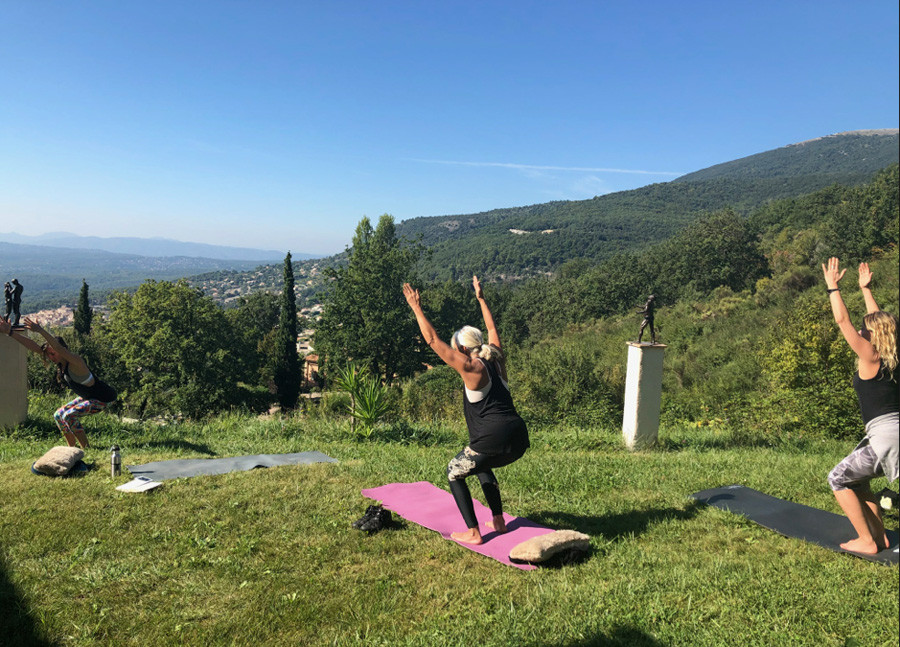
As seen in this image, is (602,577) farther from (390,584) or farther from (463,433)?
(463,433)

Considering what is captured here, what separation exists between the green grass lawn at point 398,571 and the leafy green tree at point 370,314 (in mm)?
28762

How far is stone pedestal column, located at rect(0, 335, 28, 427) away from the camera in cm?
862

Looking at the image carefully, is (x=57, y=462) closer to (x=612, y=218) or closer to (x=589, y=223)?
(x=589, y=223)

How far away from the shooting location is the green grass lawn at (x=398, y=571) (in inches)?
136

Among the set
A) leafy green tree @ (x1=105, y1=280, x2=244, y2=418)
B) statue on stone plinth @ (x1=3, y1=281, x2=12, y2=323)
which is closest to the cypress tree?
leafy green tree @ (x1=105, y1=280, x2=244, y2=418)

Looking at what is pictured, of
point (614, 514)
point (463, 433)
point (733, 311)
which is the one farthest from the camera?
point (733, 311)

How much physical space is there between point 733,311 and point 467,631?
36899 mm

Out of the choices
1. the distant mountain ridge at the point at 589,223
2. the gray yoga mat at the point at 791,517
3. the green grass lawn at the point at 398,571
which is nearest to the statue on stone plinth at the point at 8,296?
the green grass lawn at the point at 398,571

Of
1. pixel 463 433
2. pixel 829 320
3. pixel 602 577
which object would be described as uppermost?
pixel 829 320

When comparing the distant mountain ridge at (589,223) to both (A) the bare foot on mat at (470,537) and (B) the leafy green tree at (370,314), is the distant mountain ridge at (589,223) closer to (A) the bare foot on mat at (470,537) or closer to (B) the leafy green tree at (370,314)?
(B) the leafy green tree at (370,314)

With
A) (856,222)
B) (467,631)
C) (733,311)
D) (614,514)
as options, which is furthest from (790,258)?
Answer: (467,631)

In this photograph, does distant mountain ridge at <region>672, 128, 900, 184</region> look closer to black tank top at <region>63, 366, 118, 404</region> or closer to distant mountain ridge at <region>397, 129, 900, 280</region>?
distant mountain ridge at <region>397, 129, 900, 280</region>

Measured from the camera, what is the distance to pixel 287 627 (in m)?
3.54

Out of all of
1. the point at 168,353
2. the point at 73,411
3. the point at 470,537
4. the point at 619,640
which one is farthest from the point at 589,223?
the point at 619,640
